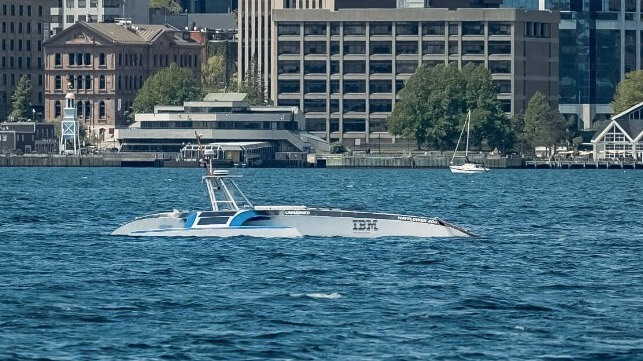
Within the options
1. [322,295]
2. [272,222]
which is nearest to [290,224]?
[272,222]

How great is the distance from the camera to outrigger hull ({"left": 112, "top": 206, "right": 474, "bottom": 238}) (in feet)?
343

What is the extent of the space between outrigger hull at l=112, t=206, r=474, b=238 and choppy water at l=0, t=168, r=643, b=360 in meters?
0.96

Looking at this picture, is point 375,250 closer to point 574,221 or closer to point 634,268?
point 634,268

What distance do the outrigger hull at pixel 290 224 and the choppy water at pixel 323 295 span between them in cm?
96

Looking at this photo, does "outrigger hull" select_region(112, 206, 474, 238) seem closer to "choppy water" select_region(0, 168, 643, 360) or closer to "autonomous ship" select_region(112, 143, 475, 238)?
"autonomous ship" select_region(112, 143, 475, 238)

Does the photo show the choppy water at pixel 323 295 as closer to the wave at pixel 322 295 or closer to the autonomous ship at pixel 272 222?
the wave at pixel 322 295

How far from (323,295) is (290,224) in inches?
1033

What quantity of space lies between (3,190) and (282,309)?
122977 millimetres

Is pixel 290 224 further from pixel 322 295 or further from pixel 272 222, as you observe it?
pixel 322 295

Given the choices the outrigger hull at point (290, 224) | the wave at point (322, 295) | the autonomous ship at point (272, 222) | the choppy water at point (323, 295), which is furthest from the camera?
the outrigger hull at point (290, 224)

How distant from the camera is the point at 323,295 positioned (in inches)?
3098

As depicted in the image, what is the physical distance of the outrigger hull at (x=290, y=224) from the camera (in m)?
105

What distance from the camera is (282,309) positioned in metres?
74.4

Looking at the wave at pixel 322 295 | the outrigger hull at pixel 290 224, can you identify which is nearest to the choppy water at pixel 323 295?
the wave at pixel 322 295
